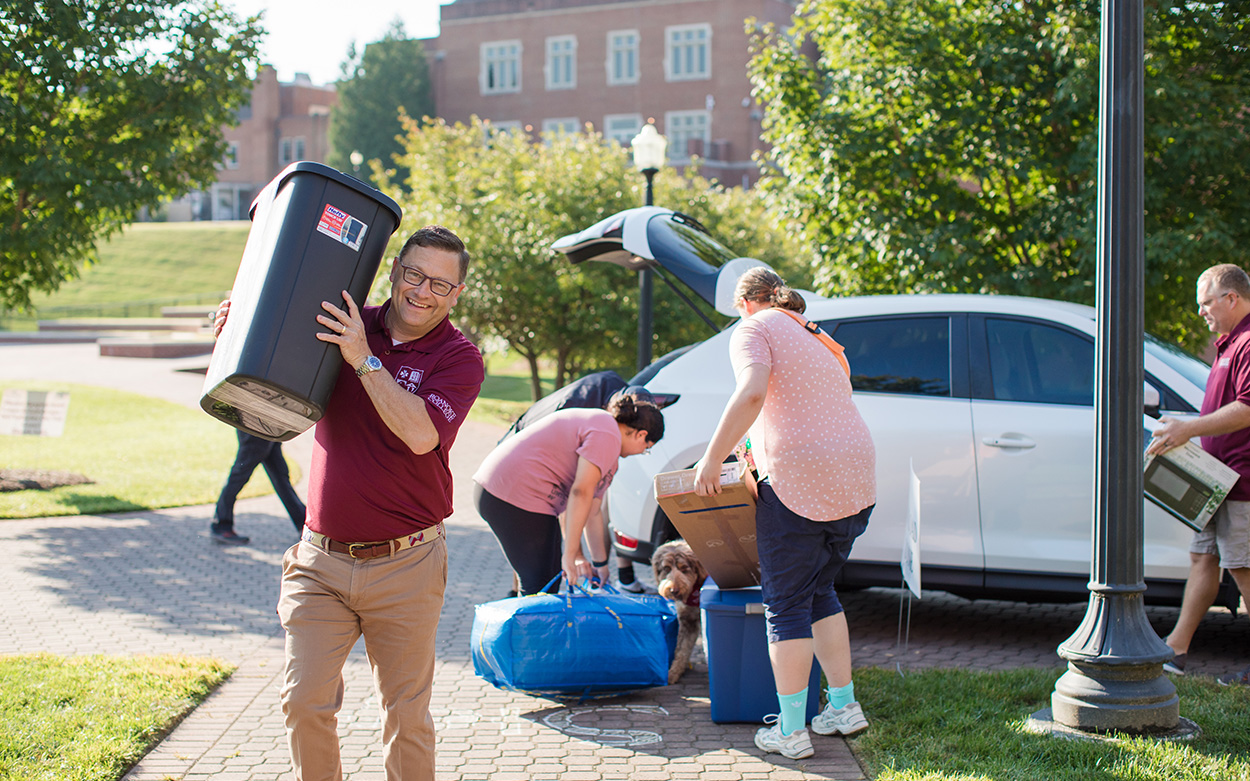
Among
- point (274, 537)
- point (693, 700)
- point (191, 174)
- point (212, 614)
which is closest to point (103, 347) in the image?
point (191, 174)

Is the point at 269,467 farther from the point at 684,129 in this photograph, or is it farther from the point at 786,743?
the point at 684,129

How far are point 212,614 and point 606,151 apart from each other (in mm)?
14848

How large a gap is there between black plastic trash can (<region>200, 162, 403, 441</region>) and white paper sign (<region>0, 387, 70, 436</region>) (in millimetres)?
10166

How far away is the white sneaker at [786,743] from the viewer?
4.13 m

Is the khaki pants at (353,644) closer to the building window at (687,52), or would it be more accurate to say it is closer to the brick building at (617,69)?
the brick building at (617,69)

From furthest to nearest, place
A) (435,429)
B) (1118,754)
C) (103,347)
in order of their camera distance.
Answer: (103,347) < (1118,754) < (435,429)

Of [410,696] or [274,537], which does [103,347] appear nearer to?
[274,537]

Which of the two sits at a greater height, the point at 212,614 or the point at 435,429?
the point at 435,429

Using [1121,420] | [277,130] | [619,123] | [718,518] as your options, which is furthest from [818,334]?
[277,130]

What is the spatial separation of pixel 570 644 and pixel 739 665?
76 cm

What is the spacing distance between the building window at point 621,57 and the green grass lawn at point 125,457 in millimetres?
28777

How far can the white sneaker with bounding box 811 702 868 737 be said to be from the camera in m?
4.32

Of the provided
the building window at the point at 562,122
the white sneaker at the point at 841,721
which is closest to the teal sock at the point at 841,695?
the white sneaker at the point at 841,721

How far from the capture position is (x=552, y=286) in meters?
18.6
